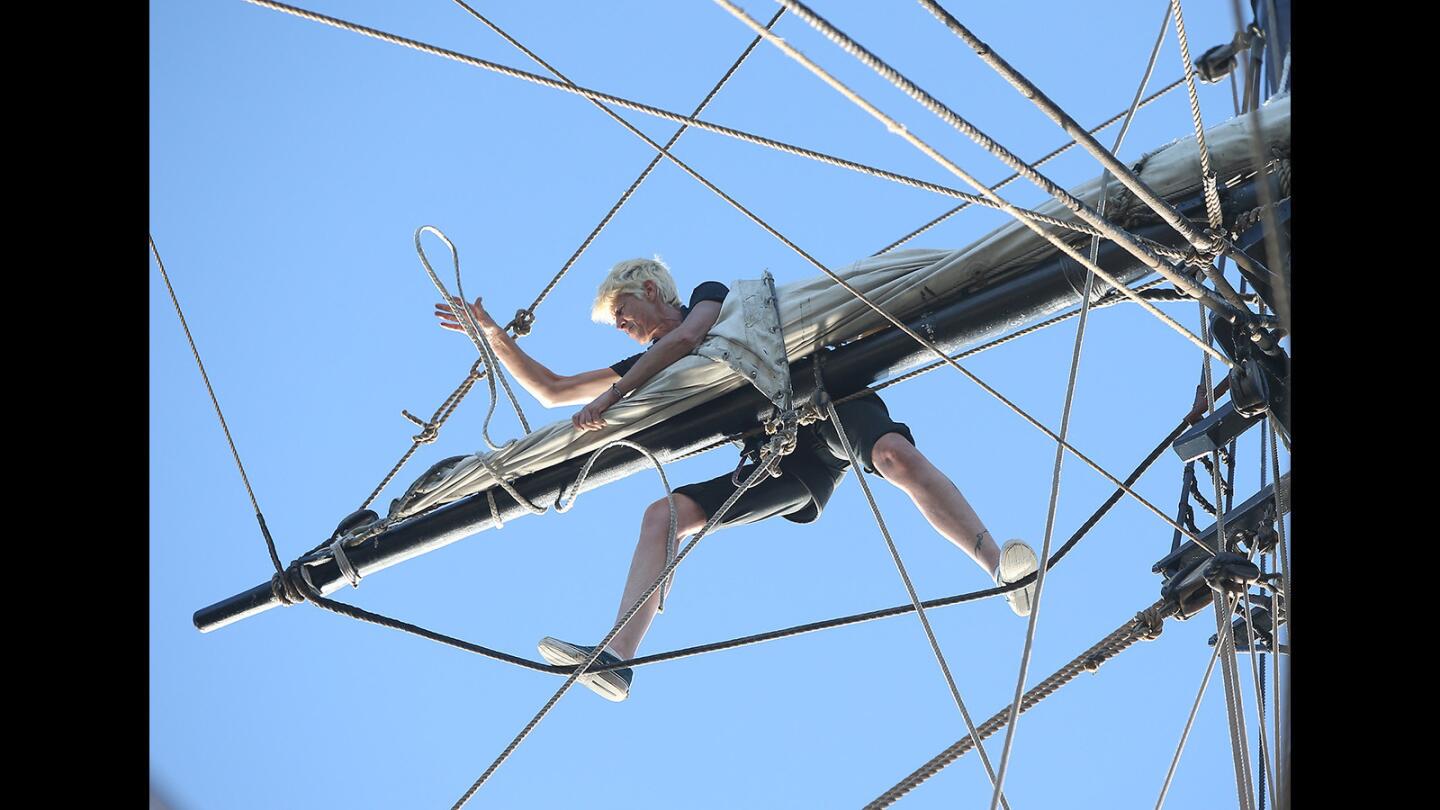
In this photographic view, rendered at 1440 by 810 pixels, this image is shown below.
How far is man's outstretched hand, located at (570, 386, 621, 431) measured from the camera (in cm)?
467

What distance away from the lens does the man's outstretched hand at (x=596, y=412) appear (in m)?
4.67

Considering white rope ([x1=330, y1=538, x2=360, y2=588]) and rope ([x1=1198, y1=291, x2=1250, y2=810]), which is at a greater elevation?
white rope ([x1=330, y1=538, x2=360, y2=588])

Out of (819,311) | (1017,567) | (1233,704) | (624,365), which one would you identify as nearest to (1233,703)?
(1233,704)

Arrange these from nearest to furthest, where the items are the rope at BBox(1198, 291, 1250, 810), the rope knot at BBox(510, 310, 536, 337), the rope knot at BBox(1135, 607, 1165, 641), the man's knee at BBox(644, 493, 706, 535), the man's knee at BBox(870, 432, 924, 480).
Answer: the rope at BBox(1198, 291, 1250, 810)
the rope knot at BBox(1135, 607, 1165, 641)
the man's knee at BBox(870, 432, 924, 480)
the man's knee at BBox(644, 493, 706, 535)
the rope knot at BBox(510, 310, 536, 337)

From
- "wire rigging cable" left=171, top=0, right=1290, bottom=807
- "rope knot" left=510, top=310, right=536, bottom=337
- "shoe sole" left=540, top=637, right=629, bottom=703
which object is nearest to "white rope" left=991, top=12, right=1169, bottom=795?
"wire rigging cable" left=171, top=0, right=1290, bottom=807

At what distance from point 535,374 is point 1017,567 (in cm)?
198

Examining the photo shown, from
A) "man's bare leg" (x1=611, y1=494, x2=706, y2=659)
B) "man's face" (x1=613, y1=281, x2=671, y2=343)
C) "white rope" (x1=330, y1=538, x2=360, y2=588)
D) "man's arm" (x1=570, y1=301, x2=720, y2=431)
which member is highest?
"man's face" (x1=613, y1=281, x2=671, y2=343)

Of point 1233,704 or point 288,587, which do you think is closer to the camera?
point 1233,704

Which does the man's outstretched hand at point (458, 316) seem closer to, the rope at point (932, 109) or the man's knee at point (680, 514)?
the man's knee at point (680, 514)

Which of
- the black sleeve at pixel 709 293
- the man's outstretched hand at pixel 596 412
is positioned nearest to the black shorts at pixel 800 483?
the man's outstretched hand at pixel 596 412

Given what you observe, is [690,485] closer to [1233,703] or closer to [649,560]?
[649,560]

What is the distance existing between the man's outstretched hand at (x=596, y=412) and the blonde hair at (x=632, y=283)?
0.57 m

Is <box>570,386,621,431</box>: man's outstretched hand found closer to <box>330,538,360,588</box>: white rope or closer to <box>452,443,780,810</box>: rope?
<box>452,443,780,810</box>: rope

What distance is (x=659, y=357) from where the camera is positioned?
15.2 ft
